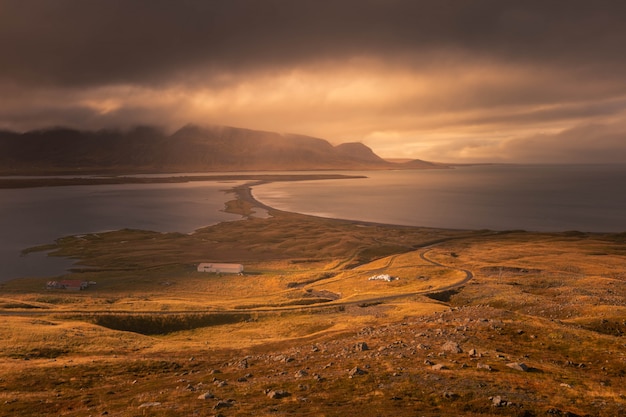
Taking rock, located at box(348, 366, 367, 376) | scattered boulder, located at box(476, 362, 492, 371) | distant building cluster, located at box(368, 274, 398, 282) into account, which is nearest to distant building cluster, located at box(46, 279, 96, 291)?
distant building cluster, located at box(368, 274, 398, 282)

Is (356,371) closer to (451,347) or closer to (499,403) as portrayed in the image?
(451,347)

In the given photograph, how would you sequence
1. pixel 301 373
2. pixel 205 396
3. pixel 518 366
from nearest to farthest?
pixel 205 396 < pixel 518 366 < pixel 301 373

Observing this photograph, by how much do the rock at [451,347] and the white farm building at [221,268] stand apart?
3723 inches

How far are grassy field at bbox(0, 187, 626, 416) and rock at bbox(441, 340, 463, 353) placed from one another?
0.09 meters

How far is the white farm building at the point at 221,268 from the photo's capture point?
414ft

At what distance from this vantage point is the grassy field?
27500 mm

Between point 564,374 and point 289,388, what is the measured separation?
69.1ft

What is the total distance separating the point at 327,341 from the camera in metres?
50.1

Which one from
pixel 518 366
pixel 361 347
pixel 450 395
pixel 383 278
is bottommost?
pixel 383 278

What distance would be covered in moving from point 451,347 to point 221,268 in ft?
325

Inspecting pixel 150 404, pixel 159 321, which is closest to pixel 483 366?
pixel 150 404

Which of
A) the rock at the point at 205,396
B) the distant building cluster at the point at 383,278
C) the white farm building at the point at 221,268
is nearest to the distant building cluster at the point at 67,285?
the white farm building at the point at 221,268

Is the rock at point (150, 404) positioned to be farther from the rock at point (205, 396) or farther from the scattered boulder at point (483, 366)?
the scattered boulder at point (483, 366)

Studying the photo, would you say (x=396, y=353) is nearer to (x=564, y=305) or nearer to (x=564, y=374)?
(x=564, y=374)
